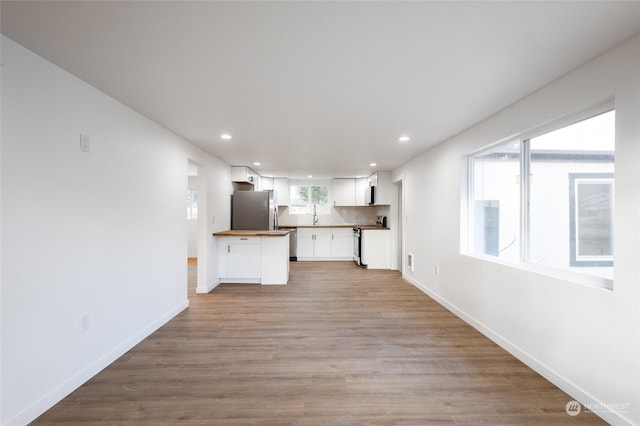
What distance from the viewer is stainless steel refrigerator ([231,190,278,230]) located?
5258mm

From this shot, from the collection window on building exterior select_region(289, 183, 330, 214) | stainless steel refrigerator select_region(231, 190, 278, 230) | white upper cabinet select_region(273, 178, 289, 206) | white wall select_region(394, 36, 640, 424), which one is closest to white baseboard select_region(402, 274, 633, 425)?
white wall select_region(394, 36, 640, 424)

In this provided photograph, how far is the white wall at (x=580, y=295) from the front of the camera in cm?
149

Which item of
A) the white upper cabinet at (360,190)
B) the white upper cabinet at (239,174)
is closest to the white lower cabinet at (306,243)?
the white upper cabinet at (360,190)

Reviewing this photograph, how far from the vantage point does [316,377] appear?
202cm

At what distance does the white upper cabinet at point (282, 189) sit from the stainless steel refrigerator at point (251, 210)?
6.93ft

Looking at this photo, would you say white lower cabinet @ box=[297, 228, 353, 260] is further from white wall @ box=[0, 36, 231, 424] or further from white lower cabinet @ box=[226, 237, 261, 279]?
white wall @ box=[0, 36, 231, 424]

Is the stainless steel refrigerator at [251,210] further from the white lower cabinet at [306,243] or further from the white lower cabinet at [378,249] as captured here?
the white lower cabinet at [378,249]

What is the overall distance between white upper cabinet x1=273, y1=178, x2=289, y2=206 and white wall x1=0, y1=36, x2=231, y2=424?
4557 mm

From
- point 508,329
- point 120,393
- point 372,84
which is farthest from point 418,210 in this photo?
point 120,393

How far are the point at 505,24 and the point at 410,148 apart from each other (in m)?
2.70

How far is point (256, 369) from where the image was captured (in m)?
2.13

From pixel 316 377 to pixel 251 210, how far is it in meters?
3.77

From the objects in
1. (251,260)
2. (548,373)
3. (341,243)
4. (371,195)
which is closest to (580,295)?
(548,373)

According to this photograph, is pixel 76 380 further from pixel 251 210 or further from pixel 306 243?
pixel 306 243
